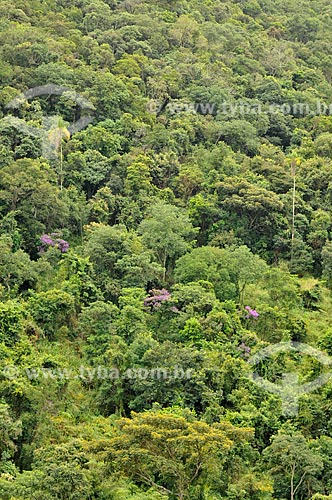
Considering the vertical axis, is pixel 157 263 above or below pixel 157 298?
below

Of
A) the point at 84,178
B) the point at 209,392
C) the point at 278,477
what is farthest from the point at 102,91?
the point at 278,477

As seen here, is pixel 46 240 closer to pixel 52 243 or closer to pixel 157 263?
pixel 52 243

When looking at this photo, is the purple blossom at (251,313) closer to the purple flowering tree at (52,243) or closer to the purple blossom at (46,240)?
the purple flowering tree at (52,243)

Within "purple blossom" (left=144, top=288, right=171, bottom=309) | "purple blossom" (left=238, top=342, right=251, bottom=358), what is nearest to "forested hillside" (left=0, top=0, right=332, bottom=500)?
"purple blossom" (left=238, top=342, right=251, bottom=358)

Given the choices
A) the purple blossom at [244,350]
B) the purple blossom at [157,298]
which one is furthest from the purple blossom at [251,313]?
the purple blossom at [157,298]

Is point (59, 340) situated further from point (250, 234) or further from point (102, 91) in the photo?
point (102, 91)

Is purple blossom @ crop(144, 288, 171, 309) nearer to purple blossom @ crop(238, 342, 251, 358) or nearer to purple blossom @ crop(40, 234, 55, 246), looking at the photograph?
purple blossom @ crop(238, 342, 251, 358)

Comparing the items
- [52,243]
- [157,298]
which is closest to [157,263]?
[157,298]
